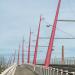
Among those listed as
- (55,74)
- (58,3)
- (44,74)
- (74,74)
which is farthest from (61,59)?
(74,74)

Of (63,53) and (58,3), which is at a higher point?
(58,3)

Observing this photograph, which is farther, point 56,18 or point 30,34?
point 30,34

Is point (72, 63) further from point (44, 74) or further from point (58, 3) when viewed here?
point (44, 74)

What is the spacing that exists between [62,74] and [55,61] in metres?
76.5

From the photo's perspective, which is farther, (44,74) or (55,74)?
(44,74)

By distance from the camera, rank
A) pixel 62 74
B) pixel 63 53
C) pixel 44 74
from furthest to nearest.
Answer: pixel 63 53 < pixel 44 74 < pixel 62 74

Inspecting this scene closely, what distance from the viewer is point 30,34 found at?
376ft

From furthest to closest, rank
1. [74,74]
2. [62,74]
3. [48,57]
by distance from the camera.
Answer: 1. [48,57]
2. [62,74]
3. [74,74]

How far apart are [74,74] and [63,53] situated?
3302 inches

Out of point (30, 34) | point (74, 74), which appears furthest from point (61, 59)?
point (74, 74)

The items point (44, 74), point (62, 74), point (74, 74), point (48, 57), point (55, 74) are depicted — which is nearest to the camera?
point (74, 74)

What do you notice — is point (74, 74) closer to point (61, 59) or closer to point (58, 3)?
point (58, 3)

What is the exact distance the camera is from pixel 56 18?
51469 millimetres

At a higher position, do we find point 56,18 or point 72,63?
point 56,18
